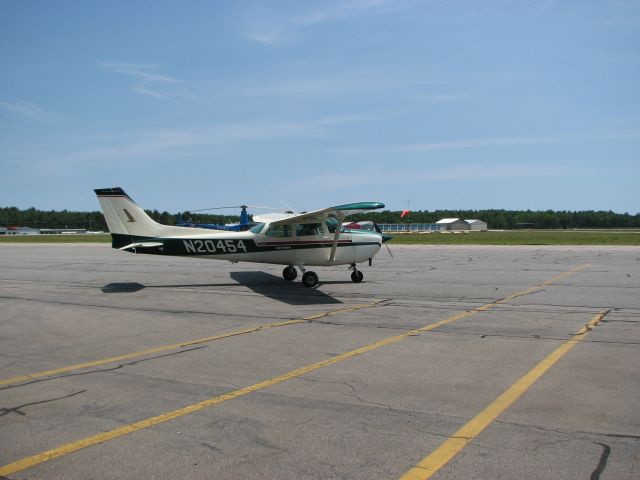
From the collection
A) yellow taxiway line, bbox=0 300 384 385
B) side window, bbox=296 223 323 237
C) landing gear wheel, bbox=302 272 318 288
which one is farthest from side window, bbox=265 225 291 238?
yellow taxiway line, bbox=0 300 384 385

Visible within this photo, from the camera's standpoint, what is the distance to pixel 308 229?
1973cm

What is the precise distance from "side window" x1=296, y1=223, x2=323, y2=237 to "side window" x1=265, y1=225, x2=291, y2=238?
350 mm

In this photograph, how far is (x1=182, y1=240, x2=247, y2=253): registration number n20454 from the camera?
746 inches

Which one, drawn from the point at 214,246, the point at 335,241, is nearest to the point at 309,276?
the point at 335,241

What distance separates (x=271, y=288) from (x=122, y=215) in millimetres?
5575

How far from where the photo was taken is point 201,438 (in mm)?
5266

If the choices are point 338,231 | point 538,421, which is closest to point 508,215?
point 338,231

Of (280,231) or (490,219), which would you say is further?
(490,219)

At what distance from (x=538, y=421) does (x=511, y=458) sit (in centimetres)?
109

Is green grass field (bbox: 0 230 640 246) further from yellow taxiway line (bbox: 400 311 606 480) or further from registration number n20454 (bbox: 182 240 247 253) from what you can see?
yellow taxiway line (bbox: 400 311 606 480)

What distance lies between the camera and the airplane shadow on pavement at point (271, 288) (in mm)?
15898

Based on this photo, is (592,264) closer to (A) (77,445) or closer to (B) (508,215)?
(A) (77,445)

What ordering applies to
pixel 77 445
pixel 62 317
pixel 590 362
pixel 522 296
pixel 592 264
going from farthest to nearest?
pixel 592 264 < pixel 522 296 < pixel 62 317 < pixel 590 362 < pixel 77 445

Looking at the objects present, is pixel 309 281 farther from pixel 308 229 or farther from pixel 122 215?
pixel 122 215
